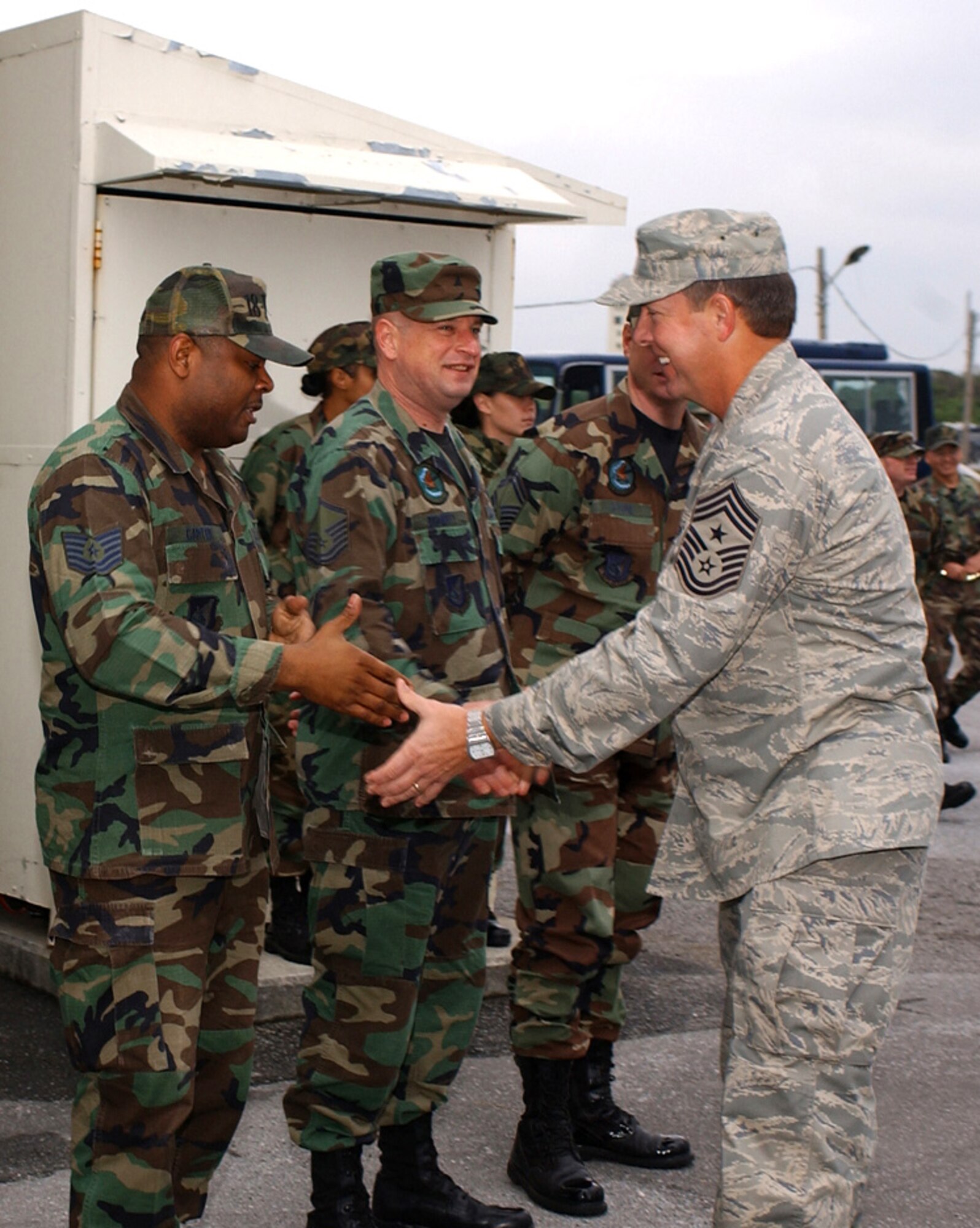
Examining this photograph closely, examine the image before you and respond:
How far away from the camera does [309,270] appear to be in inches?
227

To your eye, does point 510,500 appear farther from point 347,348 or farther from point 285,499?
point 285,499

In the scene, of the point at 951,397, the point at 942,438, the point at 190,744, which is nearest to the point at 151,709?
the point at 190,744

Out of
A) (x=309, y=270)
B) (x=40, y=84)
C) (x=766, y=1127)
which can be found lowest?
(x=766, y=1127)

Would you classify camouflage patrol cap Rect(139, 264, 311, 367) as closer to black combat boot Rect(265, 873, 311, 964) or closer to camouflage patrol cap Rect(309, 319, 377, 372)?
camouflage patrol cap Rect(309, 319, 377, 372)

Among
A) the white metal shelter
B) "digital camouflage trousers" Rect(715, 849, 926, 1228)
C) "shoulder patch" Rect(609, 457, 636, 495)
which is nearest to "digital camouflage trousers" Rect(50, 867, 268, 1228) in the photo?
"digital camouflage trousers" Rect(715, 849, 926, 1228)

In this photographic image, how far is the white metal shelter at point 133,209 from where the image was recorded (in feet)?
16.7

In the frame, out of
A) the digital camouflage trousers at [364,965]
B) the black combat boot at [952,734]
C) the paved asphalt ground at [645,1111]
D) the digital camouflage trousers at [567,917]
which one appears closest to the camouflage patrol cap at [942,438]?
the black combat boot at [952,734]

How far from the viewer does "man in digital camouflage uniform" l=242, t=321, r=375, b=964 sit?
5629 millimetres

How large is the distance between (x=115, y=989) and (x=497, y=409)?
4.58 metres

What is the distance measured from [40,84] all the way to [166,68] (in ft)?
1.26

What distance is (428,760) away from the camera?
134 inches

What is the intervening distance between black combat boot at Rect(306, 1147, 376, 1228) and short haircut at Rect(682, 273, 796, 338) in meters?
1.97

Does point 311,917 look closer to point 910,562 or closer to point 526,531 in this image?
point 526,531

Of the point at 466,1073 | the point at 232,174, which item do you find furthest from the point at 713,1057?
the point at 232,174
